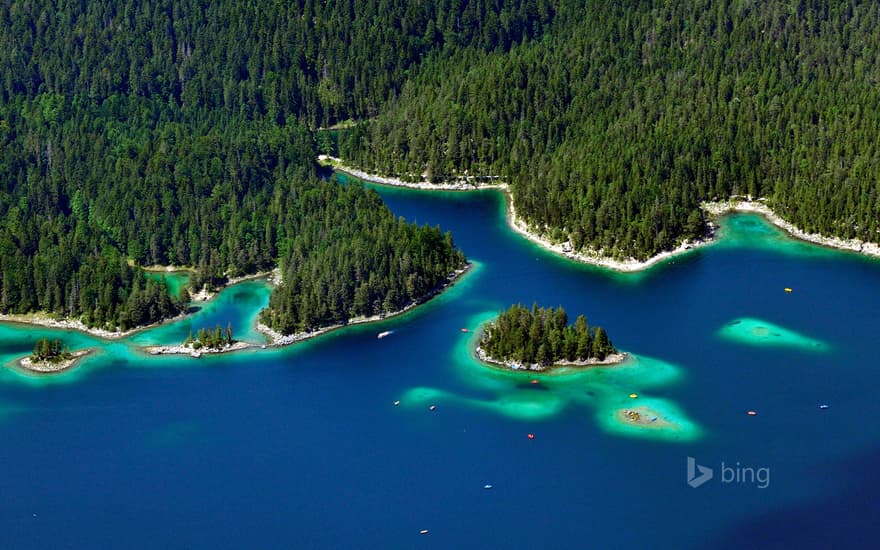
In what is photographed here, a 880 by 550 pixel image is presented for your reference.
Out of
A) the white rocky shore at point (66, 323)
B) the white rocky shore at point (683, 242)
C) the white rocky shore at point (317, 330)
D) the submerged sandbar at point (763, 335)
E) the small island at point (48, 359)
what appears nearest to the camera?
the submerged sandbar at point (763, 335)

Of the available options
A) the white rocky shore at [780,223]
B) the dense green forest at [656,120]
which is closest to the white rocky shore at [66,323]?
the dense green forest at [656,120]

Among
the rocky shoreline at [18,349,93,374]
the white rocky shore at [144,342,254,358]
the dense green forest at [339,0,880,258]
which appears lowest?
the rocky shoreline at [18,349,93,374]

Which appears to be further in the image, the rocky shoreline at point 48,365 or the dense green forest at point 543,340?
the rocky shoreline at point 48,365

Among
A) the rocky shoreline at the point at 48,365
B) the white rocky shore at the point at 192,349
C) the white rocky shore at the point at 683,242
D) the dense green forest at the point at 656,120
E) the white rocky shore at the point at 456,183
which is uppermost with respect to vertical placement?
the dense green forest at the point at 656,120

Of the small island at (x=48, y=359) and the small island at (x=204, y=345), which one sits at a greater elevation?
the small island at (x=204, y=345)

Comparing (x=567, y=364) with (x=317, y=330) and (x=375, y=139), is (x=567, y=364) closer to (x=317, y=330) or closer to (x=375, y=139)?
(x=317, y=330)

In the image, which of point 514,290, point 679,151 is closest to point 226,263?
point 514,290

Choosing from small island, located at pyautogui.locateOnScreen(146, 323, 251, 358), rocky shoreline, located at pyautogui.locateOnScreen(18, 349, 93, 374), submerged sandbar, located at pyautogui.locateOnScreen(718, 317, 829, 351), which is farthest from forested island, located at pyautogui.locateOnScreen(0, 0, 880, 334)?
submerged sandbar, located at pyautogui.locateOnScreen(718, 317, 829, 351)

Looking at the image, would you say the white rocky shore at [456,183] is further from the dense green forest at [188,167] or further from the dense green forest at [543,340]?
the dense green forest at [543,340]

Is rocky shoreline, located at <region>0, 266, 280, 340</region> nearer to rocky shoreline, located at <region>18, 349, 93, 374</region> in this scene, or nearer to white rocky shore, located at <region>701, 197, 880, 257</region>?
rocky shoreline, located at <region>18, 349, 93, 374</region>
